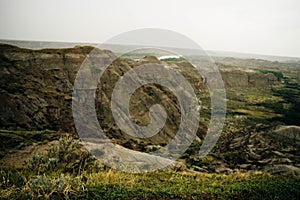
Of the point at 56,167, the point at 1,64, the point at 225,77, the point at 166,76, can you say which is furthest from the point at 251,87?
the point at 56,167

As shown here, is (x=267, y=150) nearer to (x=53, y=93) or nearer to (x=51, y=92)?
(x=53, y=93)

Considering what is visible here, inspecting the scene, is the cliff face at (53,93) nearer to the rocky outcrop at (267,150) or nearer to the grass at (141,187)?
the rocky outcrop at (267,150)

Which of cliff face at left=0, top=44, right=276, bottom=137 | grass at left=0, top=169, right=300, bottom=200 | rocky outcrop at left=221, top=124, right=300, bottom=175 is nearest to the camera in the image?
grass at left=0, top=169, right=300, bottom=200

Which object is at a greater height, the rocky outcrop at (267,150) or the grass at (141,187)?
the grass at (141,187)

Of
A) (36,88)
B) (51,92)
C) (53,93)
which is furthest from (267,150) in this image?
(36,88)

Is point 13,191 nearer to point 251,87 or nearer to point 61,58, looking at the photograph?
point 61,58

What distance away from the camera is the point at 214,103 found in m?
56.8

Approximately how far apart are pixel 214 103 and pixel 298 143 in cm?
4157

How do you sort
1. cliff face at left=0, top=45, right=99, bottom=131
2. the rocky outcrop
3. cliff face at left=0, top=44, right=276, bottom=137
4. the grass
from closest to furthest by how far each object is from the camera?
1. the grass
2. the rocky outcrop
3. cliff face at left=0, top=45, right=99, bottom=131
4. cliff face at left=0, top=44, right=276, bottom=137

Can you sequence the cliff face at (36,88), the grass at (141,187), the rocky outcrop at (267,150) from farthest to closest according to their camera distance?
the cliff face at (36,88) < the rocky outcrop at (267,150) < the grass at (141,187)

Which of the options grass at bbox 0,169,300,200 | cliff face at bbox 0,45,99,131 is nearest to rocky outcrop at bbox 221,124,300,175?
grass at bbox 0,169,300,200

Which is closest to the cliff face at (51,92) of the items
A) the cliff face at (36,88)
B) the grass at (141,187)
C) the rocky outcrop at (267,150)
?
the cliff face at (36,88)

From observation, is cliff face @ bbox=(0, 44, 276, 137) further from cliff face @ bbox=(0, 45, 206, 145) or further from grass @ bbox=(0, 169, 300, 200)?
grass @ bbox=(0, 169, 300, 200)

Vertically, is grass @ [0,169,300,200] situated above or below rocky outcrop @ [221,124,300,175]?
above
